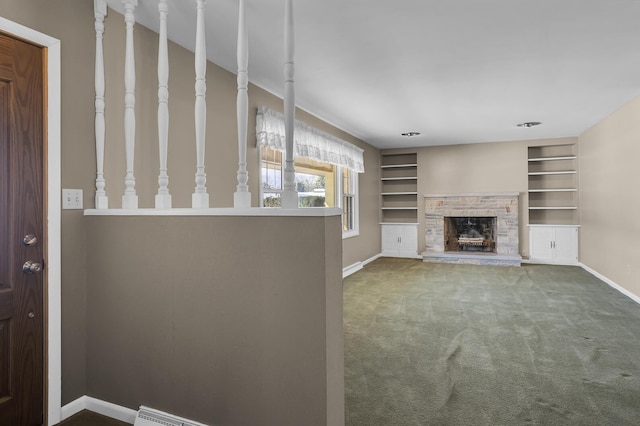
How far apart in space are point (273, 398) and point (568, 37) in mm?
3182

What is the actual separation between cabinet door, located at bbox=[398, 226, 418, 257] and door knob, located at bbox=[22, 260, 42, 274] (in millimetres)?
6902

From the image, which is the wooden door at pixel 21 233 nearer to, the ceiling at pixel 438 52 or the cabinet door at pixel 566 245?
the ceiling at pixel 438 52

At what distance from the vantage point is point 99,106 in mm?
2154

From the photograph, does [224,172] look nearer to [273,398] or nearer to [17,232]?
[17,232]

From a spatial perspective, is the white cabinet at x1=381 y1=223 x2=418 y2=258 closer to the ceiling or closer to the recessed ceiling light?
the recessed ceiling light

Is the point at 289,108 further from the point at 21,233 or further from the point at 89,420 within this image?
the point at 89,420

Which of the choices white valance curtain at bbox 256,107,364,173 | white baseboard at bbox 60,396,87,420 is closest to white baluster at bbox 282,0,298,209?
white baseboard at bbox 60,396,87,420

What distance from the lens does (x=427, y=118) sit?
532cm

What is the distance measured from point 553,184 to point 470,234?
1.82 m

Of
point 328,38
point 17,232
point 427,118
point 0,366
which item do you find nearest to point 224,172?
point 328,38

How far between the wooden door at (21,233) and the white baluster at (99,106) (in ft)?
0.91

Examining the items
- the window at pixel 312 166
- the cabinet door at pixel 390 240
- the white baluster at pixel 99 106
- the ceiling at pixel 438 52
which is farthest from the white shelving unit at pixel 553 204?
the white baluster at pixel 99 106

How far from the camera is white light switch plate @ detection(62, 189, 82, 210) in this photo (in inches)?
79.6

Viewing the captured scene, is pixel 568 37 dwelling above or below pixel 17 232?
above
